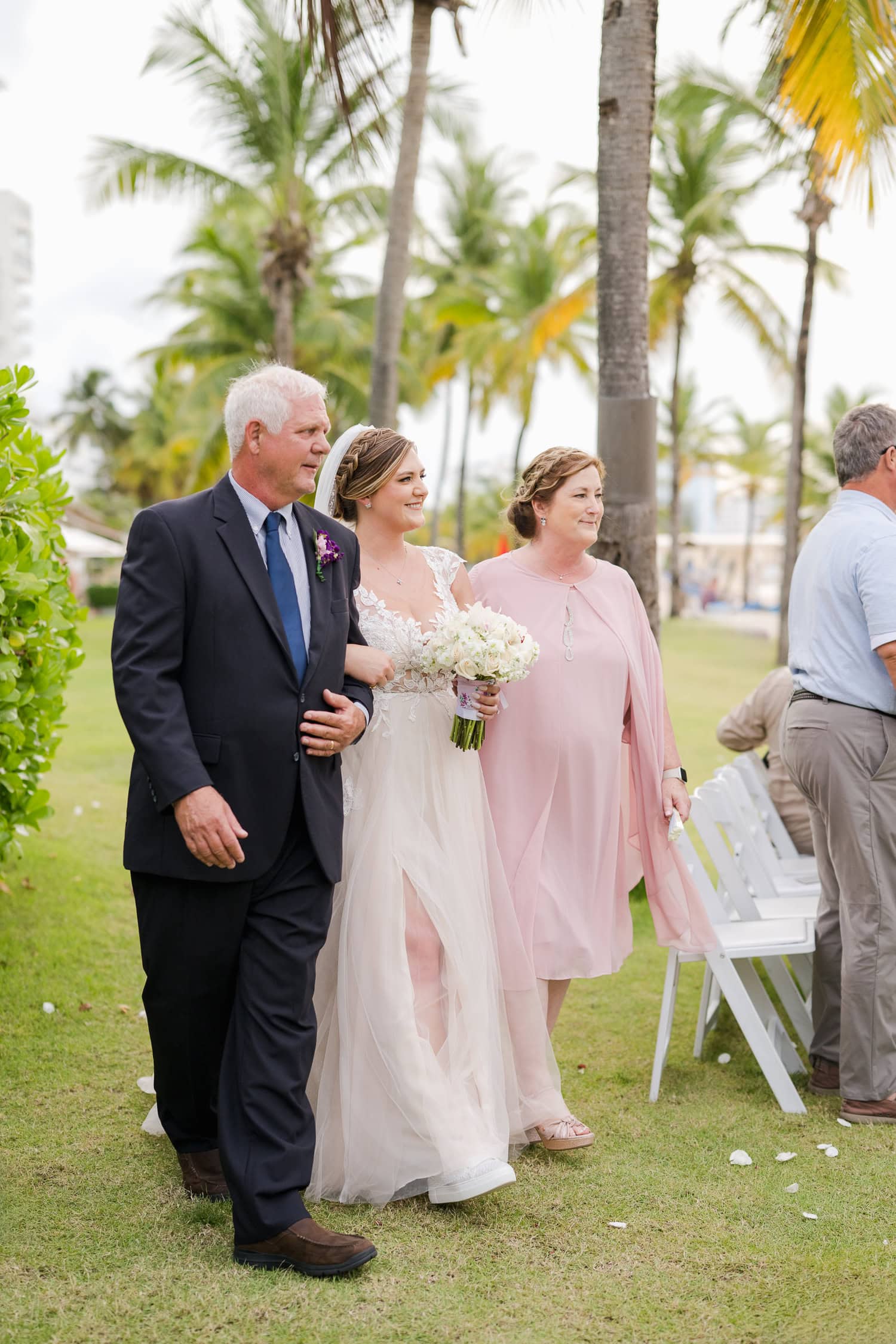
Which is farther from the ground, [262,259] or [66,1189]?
[262,259]

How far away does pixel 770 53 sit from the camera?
8.79 metres

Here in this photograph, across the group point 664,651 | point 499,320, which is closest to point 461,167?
point 499,320

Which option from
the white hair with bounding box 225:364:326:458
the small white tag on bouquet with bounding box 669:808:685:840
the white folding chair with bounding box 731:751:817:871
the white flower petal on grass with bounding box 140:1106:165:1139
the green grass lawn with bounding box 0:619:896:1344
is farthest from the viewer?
the white folding chair with bounding box 731:751:817:871

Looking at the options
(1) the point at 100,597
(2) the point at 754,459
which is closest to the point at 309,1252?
(1) the point at 100,597

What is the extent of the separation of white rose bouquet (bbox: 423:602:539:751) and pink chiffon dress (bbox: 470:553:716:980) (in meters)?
0.36

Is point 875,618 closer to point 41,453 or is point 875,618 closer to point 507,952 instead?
point 507,952

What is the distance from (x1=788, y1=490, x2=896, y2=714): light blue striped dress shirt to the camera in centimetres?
488

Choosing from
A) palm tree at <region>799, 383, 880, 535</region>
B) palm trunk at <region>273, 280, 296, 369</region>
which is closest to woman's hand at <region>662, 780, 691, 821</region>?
palm trunk at <region>273, 280, 296, 369</region>

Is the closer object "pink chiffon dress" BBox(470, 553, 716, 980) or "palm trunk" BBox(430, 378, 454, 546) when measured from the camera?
"pink chiffon dress" BBox(470, 553, 716, 980)

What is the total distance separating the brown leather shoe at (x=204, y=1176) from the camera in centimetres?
405

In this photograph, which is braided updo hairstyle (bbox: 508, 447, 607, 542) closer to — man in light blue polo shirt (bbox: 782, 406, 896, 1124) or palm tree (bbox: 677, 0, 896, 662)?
man in light blue polo shirt (bbox: 782, 406, 896, 1124)

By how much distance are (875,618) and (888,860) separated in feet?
3.04

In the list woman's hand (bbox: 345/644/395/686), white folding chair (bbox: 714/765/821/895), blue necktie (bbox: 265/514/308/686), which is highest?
blue necktie (bbox: 265/514/308/686)

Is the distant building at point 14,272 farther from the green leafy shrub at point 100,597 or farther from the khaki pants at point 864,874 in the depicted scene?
the khaki pants at point 864,874
